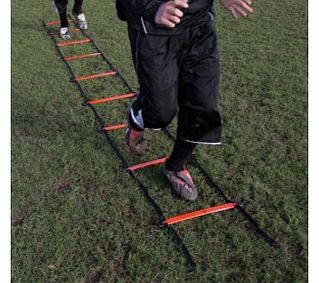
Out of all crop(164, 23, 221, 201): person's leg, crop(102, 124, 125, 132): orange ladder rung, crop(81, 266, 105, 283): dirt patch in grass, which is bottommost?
crop(102, 124, 125, 132): orange ladder rung

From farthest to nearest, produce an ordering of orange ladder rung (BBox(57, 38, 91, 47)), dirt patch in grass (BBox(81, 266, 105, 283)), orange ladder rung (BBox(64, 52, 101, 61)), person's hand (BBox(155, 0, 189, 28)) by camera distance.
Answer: orange ladder rung (BBox(57, 38, 91, 47))
orange ladder rung (BBox(64, 52, 101, 61))
dirt patch in grass (BBox(81, 266, 105, 283))
person's hand (BBox(155, 0, 189, 28))

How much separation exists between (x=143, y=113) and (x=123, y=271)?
107cm

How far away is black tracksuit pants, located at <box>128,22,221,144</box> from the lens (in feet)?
8.45

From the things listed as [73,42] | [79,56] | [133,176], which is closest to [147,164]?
[133,176]

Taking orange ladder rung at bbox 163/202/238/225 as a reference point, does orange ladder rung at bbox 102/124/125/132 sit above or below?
below

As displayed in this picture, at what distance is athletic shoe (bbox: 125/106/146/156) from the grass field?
192 millimetres

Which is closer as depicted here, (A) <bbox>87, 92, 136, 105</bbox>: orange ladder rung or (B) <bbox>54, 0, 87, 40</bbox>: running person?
(A) <bbox>87, 92, 136, 105</bbox>: orange ladder rung

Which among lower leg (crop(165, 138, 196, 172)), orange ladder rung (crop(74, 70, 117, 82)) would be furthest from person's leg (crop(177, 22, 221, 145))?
orange ladder rung (crop(74, 70, 117, 82))

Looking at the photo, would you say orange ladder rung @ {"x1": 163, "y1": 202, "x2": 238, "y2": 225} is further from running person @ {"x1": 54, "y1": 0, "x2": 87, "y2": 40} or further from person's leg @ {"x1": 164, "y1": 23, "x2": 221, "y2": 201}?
running person @ {"x1": 54, "y1": 0, "x2": 87, "y2": 40}

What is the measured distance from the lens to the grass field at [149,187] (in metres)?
2.54

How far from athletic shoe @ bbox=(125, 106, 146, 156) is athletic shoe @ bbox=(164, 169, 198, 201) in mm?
330

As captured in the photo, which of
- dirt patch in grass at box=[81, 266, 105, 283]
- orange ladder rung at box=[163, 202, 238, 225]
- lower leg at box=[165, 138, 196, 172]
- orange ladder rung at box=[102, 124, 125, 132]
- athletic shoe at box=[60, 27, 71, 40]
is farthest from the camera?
athletic shoe at box=[60, 27, 71, 40]

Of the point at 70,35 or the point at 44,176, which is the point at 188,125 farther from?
the point at 70,35

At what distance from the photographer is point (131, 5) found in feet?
8.38
